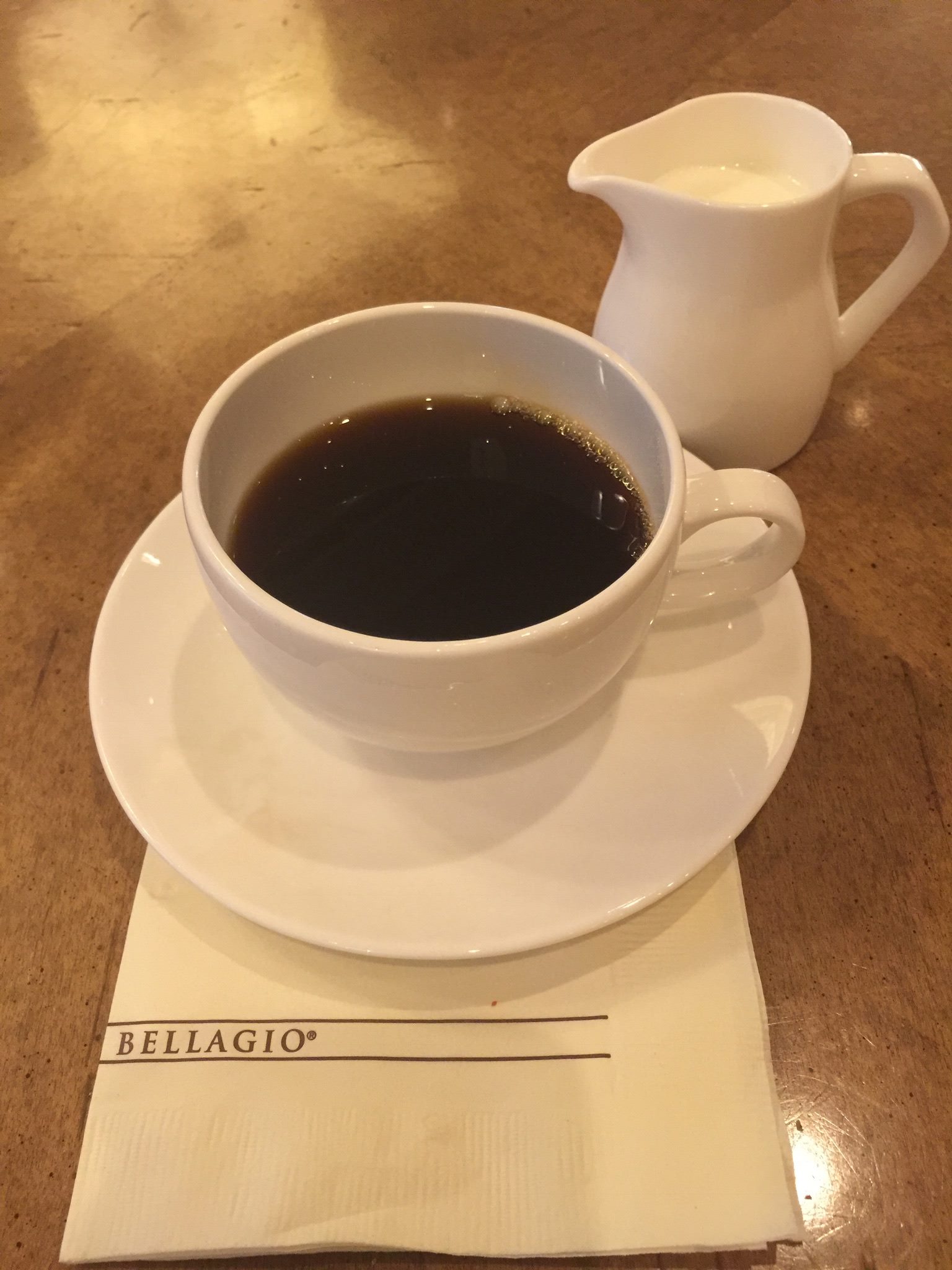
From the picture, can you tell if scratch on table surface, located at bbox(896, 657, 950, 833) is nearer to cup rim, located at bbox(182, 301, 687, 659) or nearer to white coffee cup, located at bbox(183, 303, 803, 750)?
white coffee cup, located at bbox(183, 303, 803, 750)

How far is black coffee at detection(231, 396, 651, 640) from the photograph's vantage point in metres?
0.56

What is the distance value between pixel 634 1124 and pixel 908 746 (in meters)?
0.33

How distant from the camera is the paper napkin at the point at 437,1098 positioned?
43 cm

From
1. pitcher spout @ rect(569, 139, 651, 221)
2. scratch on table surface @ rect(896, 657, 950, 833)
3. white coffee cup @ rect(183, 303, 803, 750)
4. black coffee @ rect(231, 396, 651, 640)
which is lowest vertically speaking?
scratch on table surface @ rect(896, 657, 950, 833)

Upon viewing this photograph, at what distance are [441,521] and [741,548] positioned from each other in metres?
0.21

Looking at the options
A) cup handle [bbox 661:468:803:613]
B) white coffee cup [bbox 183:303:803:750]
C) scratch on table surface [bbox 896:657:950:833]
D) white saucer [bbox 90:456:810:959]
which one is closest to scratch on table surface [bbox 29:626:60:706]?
white saucer [bbox 90:456:810:959]

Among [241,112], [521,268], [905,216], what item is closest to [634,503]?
[521,268]

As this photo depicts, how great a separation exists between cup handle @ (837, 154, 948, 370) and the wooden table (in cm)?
9

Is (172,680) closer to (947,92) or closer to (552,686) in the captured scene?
(552,686)

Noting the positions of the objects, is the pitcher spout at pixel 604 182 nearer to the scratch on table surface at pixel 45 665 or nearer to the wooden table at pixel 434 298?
the wooden table at pixel 434 298

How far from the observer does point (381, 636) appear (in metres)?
0.53

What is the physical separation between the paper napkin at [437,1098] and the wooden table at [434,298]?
1.4 inches

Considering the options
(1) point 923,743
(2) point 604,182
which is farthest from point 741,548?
(2) point 604,182

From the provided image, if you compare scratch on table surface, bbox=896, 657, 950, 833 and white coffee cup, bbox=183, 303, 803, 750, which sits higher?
white coffee cup, bbox=183, 303, 803, 750
